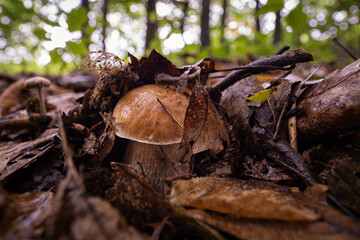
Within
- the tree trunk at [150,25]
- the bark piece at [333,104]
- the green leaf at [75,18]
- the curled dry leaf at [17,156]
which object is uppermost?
the tree trunk at [150,25]

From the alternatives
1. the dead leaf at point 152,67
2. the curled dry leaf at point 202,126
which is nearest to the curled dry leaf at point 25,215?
the curled dry leaf at point 202,126

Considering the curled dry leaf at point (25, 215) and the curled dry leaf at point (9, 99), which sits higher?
the curled dry leaf at point (9, 99)

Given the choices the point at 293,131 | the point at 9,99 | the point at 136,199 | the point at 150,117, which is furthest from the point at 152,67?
the point at 9,99

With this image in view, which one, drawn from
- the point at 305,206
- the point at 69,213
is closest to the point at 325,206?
the point at 305,206

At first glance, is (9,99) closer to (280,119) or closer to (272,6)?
(280,119)

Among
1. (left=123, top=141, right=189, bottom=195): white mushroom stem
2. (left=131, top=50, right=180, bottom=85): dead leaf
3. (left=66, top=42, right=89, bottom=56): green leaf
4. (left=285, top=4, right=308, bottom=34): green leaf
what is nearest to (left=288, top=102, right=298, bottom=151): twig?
(left=123, top=141, right=189, bottom=195): white mushroom stem

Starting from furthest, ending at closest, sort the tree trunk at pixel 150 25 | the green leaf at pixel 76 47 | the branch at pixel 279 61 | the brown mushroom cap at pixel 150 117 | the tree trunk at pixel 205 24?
the tree trunk at pixel 205 24, the tree trunk at pixel 150 25, the green leaf at pixel 76 47, the branch at pixel 279 61, the brown mushroom cap at pixel 150 117

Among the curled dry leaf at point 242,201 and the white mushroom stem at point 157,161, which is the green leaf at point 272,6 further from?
the curled dry leaf at point 242,201
